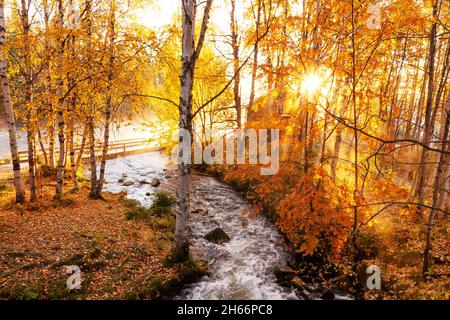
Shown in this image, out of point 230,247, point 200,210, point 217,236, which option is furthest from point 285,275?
point 200,210

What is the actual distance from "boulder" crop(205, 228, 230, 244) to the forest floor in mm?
1515

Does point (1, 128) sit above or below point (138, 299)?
above

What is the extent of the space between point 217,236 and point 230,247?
28.6 inches

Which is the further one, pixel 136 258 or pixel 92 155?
pixel 92 155

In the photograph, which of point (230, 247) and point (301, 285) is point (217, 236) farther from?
point (301, 285)

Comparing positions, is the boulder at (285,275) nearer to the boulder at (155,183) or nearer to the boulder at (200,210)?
the boulder at (200,210)

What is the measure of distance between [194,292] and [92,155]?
7296mm

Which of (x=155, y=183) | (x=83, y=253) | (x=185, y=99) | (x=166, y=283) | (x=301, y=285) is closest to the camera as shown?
(x=185, y=99)

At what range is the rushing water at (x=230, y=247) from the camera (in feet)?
23.5

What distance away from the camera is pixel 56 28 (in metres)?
7.43

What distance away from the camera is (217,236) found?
32.3ft

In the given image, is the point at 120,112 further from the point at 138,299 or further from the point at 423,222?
the point at 423,222

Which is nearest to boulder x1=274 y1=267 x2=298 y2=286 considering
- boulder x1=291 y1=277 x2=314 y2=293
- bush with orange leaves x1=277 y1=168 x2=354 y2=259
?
boulder x1=291 y1=277 x2=314 y2=293

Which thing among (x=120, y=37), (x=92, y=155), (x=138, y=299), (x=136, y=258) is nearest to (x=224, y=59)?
(x=120, y=37)
